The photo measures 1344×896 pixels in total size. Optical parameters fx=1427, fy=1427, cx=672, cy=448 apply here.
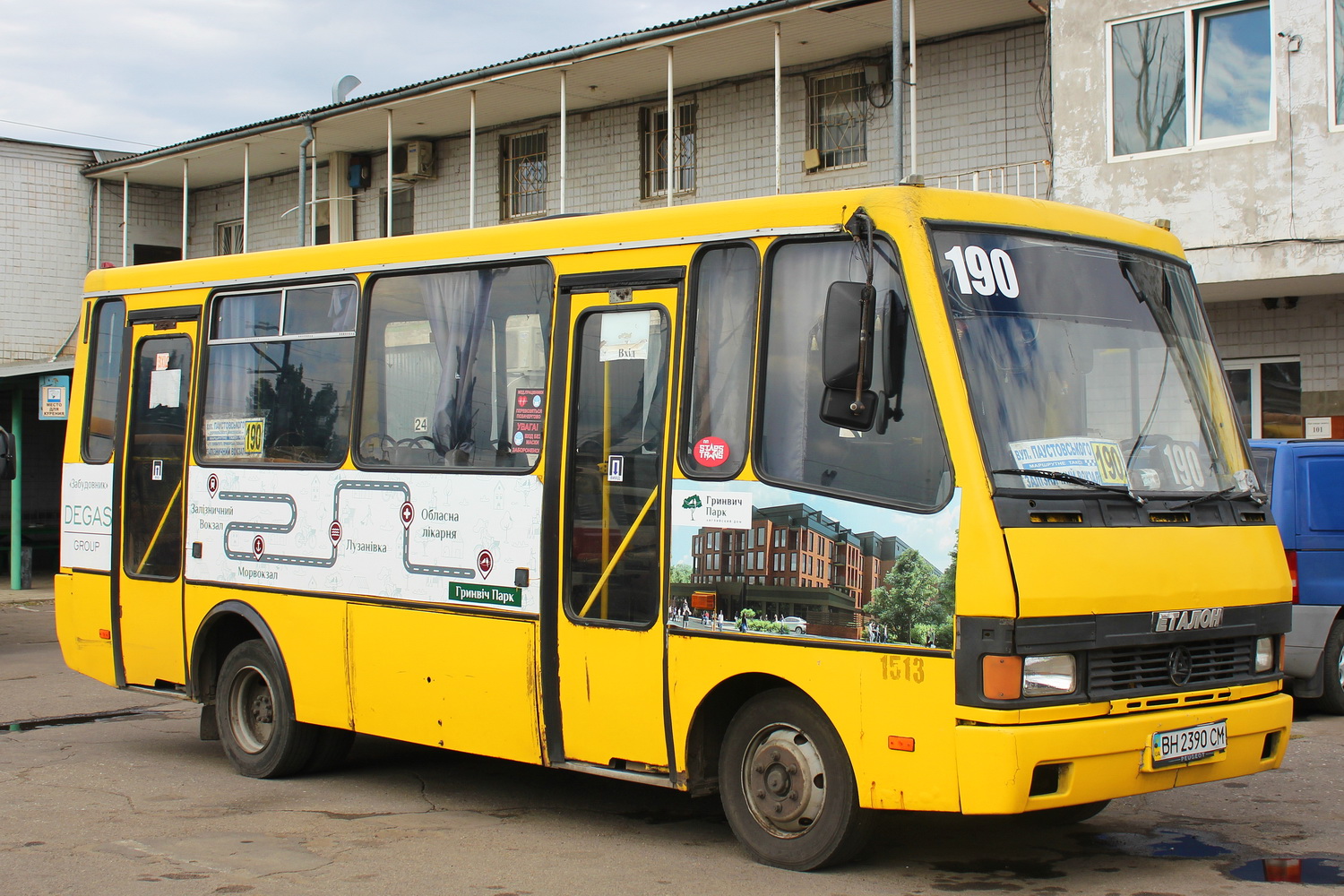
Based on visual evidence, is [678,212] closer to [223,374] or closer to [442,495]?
[442,495]

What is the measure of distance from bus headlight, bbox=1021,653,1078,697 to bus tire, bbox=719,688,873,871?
87 centimetres

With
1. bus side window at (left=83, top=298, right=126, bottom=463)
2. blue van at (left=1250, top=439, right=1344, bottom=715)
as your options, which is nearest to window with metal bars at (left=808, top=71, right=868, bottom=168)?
blue van at (left=1250, top=439, right=1344, bottom=715)

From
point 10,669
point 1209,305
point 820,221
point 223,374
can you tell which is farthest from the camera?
point 1209,305

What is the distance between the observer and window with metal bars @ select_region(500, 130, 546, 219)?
24.0 metres

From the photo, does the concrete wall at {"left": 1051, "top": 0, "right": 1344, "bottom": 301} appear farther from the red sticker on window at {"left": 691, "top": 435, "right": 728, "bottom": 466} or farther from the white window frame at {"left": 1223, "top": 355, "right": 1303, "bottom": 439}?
the red sticker on window at {"left": 691, "top": 435, "right": 728, "bottom": 466}

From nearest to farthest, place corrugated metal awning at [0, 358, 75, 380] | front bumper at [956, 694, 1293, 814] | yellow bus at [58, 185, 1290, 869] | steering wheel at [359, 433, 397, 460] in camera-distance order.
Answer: front bumper at [956, 694, 1293, 814] < yellow bus at [58, 185, 1290, 869] < steering wheel at [359, 433, 397, 460] < corrugated metal awning at [0, 358, 75, 380]

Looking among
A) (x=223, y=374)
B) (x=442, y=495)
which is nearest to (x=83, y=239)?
(x=223, y=374)

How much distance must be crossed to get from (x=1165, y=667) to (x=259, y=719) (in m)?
5.56

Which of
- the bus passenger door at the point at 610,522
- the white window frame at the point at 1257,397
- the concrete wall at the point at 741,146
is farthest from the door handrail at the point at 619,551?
the concrete wall at the point at 741,146

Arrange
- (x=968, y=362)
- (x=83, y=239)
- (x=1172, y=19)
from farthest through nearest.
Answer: (x=83, y=239), (x=1172, y=19), (x=968, y=362)

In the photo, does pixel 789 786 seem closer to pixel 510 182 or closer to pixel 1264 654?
pixel 1264 654

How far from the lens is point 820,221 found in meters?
6.15

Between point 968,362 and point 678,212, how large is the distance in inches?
67.6

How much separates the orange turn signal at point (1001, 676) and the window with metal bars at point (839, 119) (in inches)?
601
